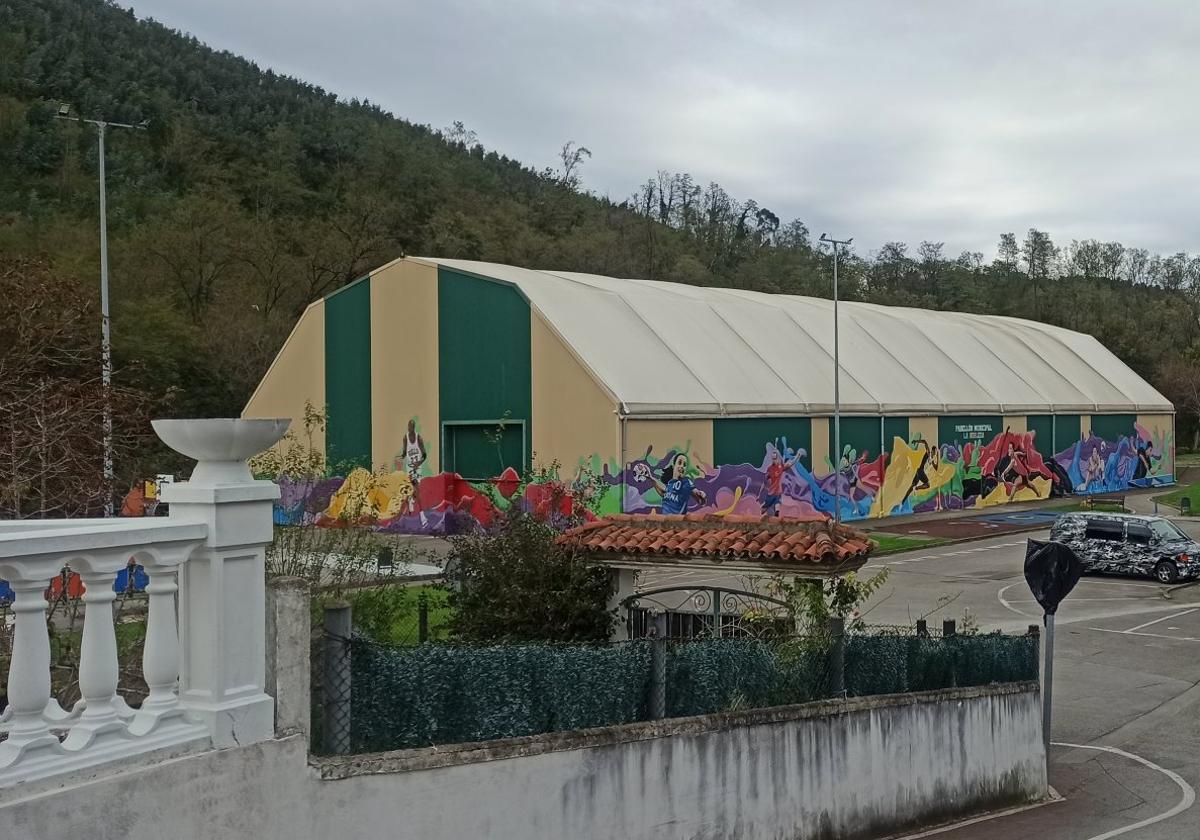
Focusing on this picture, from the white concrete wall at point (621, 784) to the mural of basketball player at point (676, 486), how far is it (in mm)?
19748

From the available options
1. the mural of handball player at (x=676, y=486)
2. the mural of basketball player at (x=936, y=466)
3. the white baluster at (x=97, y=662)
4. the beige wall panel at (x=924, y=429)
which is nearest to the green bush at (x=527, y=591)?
the white baluster at (x=97, y=662)

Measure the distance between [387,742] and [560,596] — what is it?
12.9 ft

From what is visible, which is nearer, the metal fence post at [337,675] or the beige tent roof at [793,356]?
the metal fence post at [337,675]

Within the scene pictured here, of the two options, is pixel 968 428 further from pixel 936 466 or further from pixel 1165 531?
pixel 1165 531

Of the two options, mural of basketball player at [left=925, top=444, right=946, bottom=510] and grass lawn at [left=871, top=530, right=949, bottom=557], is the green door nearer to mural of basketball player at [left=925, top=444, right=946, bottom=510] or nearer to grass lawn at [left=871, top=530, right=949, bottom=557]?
grass lawn at [left=871, top=530, right=949, bottom=557]

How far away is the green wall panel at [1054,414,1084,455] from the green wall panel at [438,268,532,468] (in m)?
24.6

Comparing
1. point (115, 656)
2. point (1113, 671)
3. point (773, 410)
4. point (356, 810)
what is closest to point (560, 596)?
point (356, 810)

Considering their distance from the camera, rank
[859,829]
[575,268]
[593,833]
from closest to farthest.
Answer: [593,833]
[859,829]
[575,268]

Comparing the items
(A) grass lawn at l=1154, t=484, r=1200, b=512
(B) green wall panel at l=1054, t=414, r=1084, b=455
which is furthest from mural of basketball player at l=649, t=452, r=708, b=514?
(A) grass lawn at l=1154, t=484, r=1200, b=512

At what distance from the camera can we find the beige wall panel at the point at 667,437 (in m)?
31.8

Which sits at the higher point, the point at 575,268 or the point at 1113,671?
the point at 575,268

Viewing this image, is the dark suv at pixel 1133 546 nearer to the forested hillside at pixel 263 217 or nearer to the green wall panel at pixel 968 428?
the green wall panel at pixel 968 428

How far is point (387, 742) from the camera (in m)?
6.66

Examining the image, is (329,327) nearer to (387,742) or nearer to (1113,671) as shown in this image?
(1113,671)
